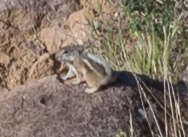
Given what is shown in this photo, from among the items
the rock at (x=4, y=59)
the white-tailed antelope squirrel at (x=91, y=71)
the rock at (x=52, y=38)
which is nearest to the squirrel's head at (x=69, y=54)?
the white-tailed antelope squirrel at (x=91, y=71)

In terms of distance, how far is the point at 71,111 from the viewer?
256 inches

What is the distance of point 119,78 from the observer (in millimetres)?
6914

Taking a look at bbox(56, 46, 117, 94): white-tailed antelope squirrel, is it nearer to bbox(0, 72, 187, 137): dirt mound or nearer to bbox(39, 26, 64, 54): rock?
bbox(0, 72, 187, 137): dirt mound

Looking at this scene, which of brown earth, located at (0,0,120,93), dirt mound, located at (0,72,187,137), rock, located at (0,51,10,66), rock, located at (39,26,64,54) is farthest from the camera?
rock, located at (39,26,64,54)

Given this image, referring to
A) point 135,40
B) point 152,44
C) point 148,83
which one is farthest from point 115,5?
point 148,83

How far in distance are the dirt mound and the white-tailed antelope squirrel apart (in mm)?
93

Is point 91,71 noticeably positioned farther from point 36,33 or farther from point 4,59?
point 36,33

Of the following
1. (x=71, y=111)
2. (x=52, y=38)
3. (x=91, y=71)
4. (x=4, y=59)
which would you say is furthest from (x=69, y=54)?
(x=52, y=38)

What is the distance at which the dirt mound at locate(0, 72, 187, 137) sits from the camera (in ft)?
20.9

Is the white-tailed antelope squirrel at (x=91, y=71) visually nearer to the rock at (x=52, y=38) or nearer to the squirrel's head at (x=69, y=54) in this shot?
the squirrel's head at (x=69, y=54)

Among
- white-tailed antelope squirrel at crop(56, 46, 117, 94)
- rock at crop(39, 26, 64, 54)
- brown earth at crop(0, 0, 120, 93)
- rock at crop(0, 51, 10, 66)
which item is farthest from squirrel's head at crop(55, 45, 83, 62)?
rock at crop(39, 26, 64, 54)

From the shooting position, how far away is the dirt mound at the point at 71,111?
6379 mm

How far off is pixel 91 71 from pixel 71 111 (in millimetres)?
452

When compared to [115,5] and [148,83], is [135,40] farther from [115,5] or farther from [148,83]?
[148,83]
